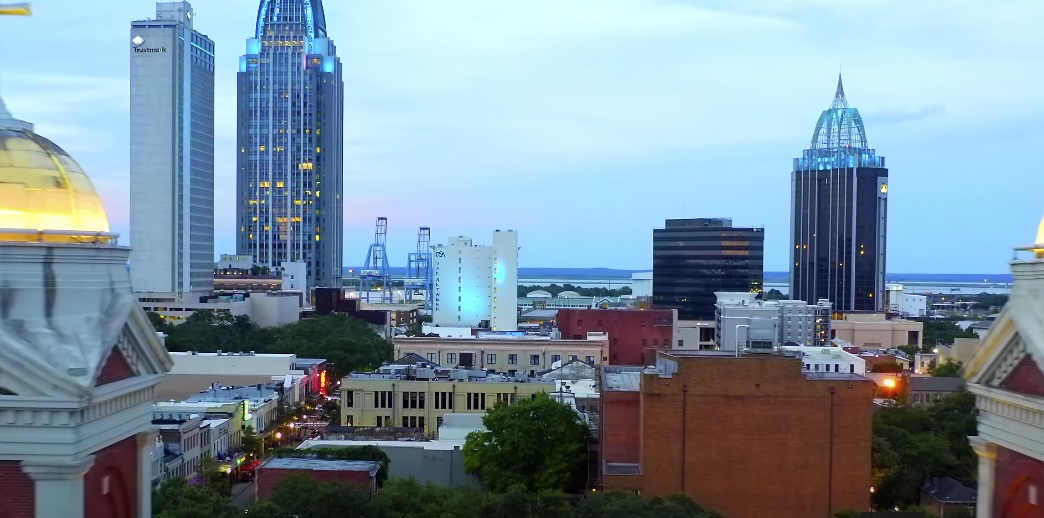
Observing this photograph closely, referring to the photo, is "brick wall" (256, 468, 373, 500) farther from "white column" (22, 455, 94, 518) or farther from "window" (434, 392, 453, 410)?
"white column" (22, 455, 94, 518)

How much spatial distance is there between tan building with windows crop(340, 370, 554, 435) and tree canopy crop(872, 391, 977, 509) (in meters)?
23.9

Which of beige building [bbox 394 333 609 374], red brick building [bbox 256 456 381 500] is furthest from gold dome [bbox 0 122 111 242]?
beige building [bbox 394 333 609 374]

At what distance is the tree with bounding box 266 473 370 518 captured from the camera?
32.2 metres

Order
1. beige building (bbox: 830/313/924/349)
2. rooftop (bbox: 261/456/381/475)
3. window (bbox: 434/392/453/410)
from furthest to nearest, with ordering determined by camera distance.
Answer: beige building (bbox: 830/313/924/349)
window (bbox: 434/392/453/410)
rooftop (bbox: 261/456/381/475)

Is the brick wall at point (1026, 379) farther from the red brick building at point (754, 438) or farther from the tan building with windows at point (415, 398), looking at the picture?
the tan building with windows at point (415, 398)

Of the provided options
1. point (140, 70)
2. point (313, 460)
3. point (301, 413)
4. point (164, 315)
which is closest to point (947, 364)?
point (301, 413)

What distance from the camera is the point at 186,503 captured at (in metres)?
31.5

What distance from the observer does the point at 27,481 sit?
396 inches

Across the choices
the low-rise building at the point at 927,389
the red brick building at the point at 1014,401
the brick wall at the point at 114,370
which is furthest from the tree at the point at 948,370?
the brick wall at the point at 114,370

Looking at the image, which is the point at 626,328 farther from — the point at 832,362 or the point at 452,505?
the point at 452,505

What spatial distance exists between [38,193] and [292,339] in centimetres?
10014

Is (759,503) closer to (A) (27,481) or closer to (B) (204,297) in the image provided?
(A) (27,481)

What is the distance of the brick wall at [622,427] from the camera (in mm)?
43500

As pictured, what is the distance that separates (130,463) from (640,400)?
3331 centimetres
